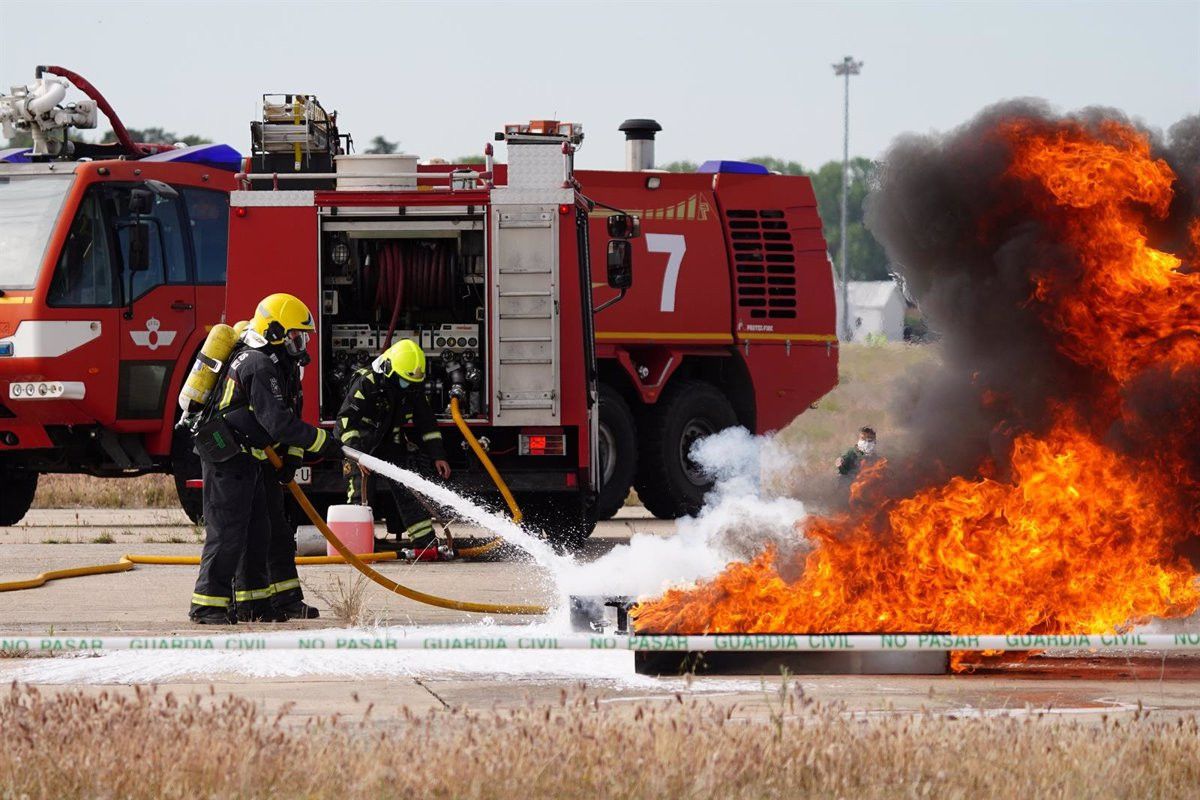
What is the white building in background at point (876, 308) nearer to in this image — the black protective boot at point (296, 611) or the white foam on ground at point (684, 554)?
the white foam on ground at point (684, 554)

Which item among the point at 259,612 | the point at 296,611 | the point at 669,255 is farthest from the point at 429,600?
the point at 669,255

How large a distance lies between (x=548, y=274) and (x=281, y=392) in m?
4.31

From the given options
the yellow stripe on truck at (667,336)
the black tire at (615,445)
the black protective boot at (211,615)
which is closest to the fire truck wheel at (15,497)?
the black tire at (615,445)

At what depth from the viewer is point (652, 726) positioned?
5.95 meters

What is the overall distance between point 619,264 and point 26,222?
4.89 metres

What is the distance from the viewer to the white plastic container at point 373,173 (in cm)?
1426

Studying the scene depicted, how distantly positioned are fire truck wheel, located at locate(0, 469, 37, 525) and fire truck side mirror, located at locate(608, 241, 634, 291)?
594 cm

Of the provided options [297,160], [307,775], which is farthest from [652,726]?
[297,160]

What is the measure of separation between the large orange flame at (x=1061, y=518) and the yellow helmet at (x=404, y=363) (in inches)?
180

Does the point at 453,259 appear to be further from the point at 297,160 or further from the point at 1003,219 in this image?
the point at 1003,219

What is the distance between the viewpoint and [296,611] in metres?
10.5

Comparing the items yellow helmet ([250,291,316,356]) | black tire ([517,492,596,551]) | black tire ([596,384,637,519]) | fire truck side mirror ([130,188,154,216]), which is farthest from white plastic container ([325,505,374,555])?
black tire ([596,384,637,519])

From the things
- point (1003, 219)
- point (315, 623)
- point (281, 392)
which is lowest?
point (315, 623)

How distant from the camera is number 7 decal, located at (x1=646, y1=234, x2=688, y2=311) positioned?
706 inches
